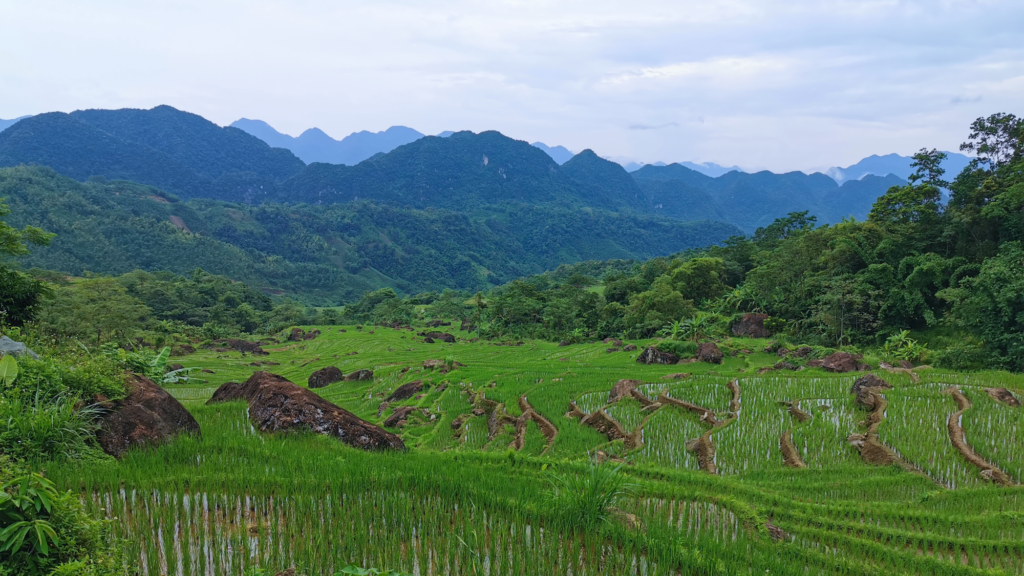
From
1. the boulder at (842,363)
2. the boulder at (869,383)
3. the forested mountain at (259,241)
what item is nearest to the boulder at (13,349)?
the boulder at (869,383)

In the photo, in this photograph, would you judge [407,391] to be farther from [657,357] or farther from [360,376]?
[657,357]

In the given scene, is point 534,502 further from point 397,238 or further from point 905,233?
point 397,238

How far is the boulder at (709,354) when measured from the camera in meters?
23.6

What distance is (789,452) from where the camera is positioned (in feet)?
31.4

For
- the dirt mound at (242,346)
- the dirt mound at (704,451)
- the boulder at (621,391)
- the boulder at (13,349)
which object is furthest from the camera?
the dirt mound at (242,346)

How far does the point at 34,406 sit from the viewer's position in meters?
5.28

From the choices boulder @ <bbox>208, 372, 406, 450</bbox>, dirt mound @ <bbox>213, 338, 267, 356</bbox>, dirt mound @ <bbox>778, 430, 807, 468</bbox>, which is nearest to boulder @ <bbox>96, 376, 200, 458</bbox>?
boulder @ <bbox>208, 372, 406, 450</bbox>

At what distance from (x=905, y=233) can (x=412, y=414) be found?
36.7 m

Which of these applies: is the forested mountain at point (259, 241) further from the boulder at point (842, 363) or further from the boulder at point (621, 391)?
the boulder at point (842, 363)

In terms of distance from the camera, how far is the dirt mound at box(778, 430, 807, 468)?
9.13 metres

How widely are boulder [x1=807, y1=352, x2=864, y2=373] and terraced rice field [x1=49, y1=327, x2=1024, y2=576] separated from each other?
25.0 feet

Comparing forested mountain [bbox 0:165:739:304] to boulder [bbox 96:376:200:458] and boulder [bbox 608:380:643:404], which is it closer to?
boulder [bbox 608:380:643:404]

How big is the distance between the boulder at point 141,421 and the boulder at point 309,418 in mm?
1186

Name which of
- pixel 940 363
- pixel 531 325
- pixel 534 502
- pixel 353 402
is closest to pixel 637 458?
pixel 534 502
